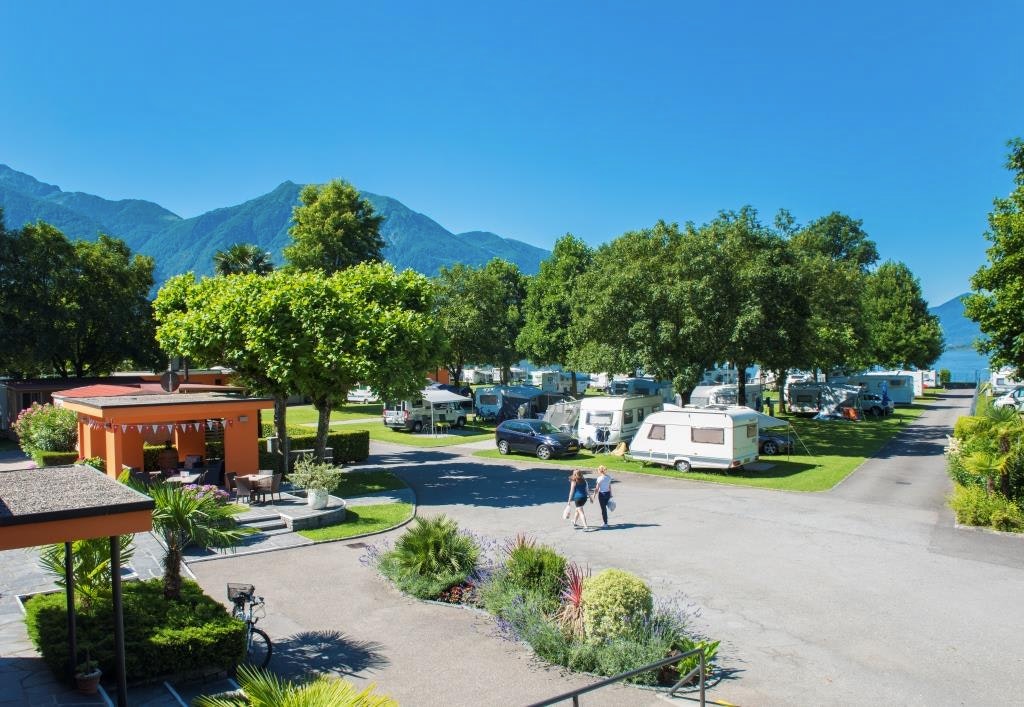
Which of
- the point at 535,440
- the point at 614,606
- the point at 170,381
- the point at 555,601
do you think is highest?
the point at 170,381

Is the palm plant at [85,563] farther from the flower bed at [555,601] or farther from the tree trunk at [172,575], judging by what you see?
the flower bed at [555,601]

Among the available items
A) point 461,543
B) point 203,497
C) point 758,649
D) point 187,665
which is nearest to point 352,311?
point 461,543

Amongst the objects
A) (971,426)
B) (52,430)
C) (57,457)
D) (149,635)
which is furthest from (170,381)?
(971,426)

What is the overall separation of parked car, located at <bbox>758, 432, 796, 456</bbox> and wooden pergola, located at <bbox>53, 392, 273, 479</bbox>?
19.6 metres

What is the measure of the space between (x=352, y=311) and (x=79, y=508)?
1438 centimetres

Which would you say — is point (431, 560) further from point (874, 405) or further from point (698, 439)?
point (874, 405)

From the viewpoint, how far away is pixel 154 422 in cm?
1950

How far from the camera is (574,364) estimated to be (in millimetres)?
40438

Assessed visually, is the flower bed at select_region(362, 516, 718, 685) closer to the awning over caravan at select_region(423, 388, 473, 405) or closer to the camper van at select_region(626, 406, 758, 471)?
the camper van at select_region(626, 406, 758, 471)

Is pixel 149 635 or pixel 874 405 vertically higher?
pixel 874 405

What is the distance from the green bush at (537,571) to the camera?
33.0 feet

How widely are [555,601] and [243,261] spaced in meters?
35.9

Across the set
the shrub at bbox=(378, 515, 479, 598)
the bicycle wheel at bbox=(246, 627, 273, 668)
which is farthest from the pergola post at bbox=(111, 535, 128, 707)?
the shrub at bbox=(378, 515, 479, 598)

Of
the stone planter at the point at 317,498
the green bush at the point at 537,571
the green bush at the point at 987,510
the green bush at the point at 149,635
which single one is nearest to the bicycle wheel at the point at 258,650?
the green bush at the point at 149,635
